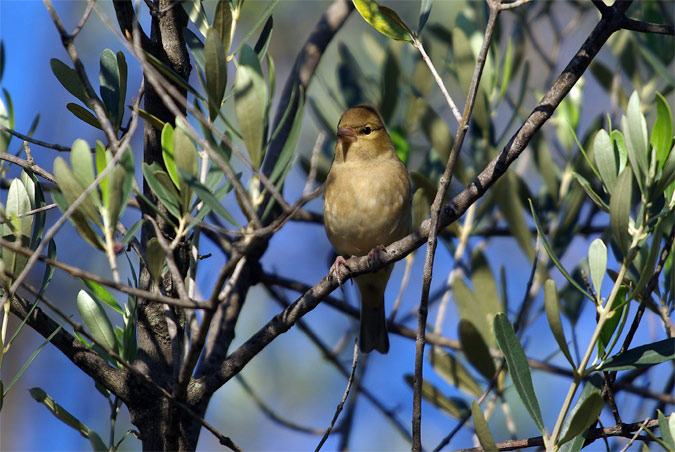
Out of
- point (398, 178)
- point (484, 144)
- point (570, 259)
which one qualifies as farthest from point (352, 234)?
point (570, 259)

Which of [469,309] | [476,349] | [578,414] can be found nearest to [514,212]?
[469,309]

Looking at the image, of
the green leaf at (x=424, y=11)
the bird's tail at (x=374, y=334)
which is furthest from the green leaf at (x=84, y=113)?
the bird's tail at (x=374, y=334)

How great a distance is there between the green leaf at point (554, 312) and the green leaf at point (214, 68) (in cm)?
104

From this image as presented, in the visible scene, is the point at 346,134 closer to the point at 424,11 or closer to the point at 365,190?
the point at 365,190

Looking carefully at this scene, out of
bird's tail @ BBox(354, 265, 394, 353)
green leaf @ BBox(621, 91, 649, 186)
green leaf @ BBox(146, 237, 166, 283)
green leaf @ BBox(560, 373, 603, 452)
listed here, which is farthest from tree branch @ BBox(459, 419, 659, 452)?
bird's tail @ BBox(354, 265, 394, 353)

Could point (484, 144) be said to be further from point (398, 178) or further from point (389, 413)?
point (389, 413)

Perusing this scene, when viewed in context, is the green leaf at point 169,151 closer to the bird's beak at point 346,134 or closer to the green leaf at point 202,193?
the green leaf at point 202,193

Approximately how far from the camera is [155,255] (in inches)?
77.5

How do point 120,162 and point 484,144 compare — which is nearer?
point 120,162

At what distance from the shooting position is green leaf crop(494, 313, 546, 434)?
2098 mm

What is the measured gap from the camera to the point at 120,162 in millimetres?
1851

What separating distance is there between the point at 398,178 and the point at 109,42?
390 centimetres

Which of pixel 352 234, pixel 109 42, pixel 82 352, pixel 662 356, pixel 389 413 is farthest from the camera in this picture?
pixel 109 42

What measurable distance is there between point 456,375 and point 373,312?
1.41 meters
